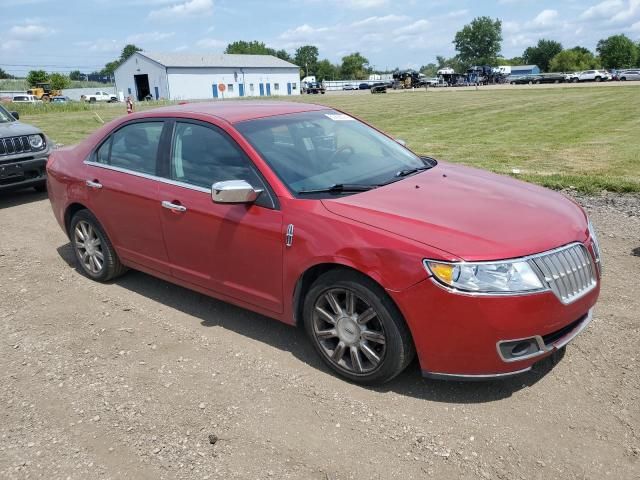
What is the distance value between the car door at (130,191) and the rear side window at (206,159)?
260 mm

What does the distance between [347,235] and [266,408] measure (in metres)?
1.14

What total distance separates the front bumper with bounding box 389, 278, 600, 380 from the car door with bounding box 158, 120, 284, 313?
102cm

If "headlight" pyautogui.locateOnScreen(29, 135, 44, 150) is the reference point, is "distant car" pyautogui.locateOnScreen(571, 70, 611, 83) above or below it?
below

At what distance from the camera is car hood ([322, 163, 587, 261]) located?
304 cm

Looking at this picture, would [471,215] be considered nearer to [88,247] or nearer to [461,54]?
[88,247]

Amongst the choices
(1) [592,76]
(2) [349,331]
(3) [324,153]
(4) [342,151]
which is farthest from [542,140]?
(1) [592,76]

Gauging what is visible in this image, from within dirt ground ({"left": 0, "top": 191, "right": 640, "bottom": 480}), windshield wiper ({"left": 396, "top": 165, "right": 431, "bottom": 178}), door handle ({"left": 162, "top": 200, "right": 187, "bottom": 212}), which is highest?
windshield wiper ({"left": 396, "top": 165, "right": 431, "bottom": 178})

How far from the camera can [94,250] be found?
5324 millimetres

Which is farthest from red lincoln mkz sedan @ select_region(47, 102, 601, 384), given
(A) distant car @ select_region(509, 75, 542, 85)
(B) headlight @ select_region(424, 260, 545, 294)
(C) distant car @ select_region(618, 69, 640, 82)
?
(A) distant car @ select_region(509, 75, 542, 85)

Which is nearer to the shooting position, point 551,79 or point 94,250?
point 94,250

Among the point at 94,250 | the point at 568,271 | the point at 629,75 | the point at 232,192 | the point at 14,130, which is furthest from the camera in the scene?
the point at 629,75

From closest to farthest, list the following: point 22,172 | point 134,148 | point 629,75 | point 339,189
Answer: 1. point 339,189
2. point 134,148
3. point 22,172
4. point 629,75

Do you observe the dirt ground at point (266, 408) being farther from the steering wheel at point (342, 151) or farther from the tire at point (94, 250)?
the steering wheel at point (342, 151)

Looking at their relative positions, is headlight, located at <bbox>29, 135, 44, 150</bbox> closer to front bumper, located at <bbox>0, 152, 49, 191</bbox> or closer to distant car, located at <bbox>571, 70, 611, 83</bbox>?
front bumper, located at <bbox>0, 152, 49, 191</bbox>
